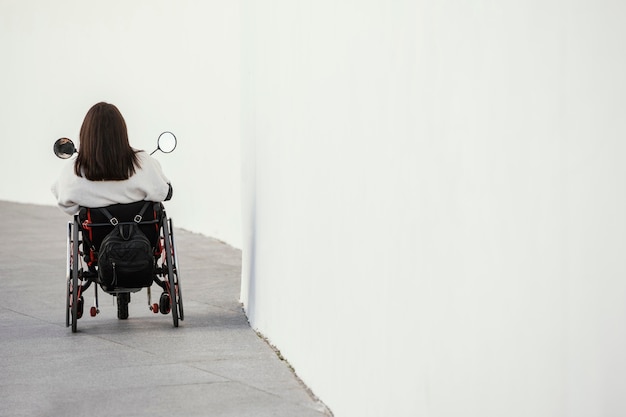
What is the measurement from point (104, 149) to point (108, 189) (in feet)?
0.81

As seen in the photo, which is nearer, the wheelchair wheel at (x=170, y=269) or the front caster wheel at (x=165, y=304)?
the wheelchair wheel at (x=170, y=269)

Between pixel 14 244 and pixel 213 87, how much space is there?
2663 millimetres

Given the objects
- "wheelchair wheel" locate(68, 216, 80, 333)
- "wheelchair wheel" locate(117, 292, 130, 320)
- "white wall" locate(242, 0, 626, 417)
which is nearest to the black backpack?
"wheelchair wheel" locate(68, 216, 80, 333)

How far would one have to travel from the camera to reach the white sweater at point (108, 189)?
22.8ft

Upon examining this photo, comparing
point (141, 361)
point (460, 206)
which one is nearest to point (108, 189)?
point (141, 361)

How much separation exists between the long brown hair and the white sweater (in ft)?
0.12

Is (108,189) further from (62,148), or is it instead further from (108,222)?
(62,148)

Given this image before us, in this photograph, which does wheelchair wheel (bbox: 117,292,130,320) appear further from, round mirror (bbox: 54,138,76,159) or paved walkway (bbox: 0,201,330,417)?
round mirror (bbox: 54,138,76,159)

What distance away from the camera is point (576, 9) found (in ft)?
7.63

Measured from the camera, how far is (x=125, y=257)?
6820 mm

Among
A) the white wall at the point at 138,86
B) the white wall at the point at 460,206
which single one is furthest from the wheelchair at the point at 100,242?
the white wall at the point at 138,86

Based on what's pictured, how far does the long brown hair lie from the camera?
7.01 meters

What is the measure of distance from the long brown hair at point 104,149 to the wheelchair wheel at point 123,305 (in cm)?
85

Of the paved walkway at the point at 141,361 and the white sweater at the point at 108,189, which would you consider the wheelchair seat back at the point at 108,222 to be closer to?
the white sweater at the point at 108,189
